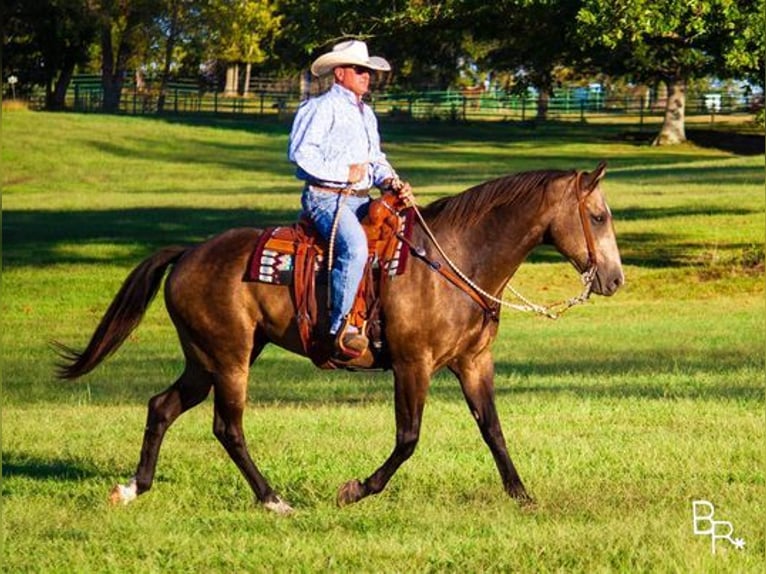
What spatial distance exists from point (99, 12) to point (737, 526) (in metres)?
53.1

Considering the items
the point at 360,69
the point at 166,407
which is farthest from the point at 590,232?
the point at 166,407

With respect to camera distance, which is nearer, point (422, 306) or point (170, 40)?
point (422, 306)

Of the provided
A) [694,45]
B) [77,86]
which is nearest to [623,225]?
[694,45]

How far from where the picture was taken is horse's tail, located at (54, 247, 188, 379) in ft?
39.2

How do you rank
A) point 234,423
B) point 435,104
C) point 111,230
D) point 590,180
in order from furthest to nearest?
point 435,104 < point 111,230 < point 234,423 < point 590,180

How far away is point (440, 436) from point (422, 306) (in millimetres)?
3050

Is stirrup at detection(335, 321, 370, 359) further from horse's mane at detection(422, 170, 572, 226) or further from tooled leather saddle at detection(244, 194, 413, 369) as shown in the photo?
horse's mane at detection(422, 170, 572, 226)

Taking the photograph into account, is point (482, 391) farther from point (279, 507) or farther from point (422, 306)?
point (279, 507)

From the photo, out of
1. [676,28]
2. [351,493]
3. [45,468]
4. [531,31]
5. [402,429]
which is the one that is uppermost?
[676,28]

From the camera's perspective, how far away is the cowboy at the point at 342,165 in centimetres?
1064

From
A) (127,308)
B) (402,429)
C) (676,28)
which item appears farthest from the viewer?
(676,28)

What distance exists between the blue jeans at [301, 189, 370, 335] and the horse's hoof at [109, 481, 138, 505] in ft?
5.12

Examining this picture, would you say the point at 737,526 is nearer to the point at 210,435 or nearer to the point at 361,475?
the point at 361,475

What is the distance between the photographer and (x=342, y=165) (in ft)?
35.5
